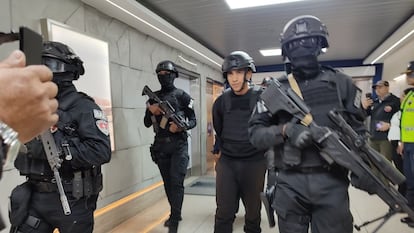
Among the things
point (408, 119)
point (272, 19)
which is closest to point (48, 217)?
point (408, 119)

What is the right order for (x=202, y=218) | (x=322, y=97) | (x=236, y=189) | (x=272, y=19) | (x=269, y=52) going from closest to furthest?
(x=322, y=97) → (x=236, y=189) → (x=202, y=218) → (x=272, y=19) → (x=269, y=52)

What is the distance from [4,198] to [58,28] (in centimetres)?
144

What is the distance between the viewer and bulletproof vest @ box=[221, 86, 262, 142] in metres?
2.16

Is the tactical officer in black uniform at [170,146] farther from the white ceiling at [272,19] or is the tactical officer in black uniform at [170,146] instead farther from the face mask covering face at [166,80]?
the white ceiling at [272,19]

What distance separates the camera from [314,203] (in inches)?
54.1

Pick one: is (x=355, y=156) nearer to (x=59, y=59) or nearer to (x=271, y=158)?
(x=271, y=158)

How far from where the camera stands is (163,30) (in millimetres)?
3547

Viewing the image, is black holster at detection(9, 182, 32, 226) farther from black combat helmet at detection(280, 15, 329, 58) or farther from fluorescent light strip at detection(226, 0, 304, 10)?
fluorescent light strip at detection(226, 0, 304, 10)

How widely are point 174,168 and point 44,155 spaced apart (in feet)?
4.97

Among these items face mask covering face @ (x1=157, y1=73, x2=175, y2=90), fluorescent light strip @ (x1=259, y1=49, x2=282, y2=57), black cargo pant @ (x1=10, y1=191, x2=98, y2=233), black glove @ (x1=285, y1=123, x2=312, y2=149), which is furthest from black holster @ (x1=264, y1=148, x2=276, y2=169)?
fluorescent light strip @ (x1=259, y1=49, x2=282, y2=57)

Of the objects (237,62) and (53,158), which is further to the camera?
(237,62)

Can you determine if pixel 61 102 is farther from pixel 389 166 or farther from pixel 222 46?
pixel 222 46

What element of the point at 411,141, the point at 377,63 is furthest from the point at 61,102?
the point at 377,63

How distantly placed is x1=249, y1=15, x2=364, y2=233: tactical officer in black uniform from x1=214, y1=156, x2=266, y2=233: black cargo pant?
1.87 ft
